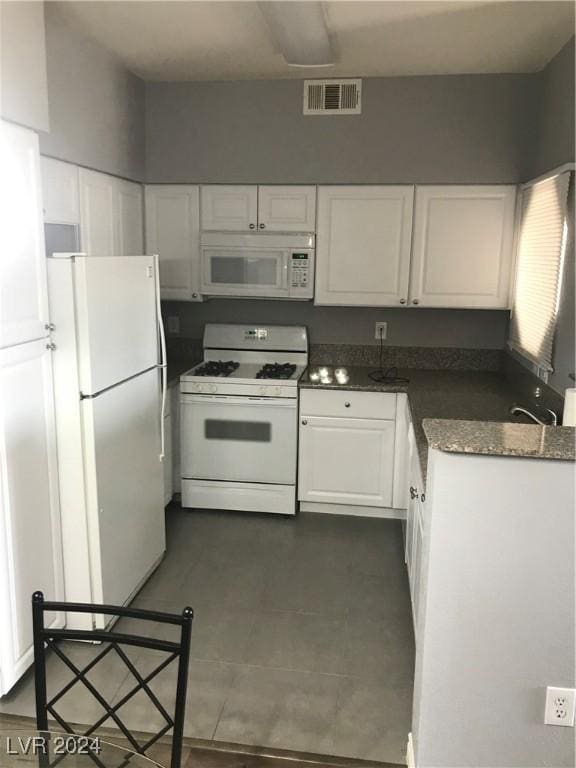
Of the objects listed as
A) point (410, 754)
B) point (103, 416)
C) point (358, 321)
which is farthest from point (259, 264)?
point (410, 754)

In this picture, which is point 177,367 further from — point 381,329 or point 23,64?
point 23,64

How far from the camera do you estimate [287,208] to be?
4.03m

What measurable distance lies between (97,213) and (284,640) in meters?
2.34

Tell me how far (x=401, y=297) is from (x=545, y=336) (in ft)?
3.75

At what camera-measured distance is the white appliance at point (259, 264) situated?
403 cm

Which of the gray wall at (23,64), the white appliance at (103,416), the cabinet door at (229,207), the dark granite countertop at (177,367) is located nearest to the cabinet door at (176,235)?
the cabinet door at (229,207)

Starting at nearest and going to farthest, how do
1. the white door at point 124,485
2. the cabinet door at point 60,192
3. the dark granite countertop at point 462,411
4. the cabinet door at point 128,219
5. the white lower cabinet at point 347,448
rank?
1. the dark granite countertop at point 462,411
2. the white door at point 124,485
3. the cabinet door at point 60,192
4. the cabinet door at point 128,219
5. the white lower cabinet at point 347,448

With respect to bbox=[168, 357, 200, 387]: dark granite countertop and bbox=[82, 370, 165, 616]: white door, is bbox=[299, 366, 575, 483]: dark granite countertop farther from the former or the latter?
bbox=[82, 370, 165, 616]: white door

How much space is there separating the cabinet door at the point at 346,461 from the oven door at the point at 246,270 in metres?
0.88

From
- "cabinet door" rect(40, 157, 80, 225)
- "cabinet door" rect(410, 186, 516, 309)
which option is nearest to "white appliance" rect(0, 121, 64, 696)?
"cabinet door" rect(40, 157, 80, 225)

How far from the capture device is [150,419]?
10.5 ft

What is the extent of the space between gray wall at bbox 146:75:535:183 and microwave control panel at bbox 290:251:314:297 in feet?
1.55

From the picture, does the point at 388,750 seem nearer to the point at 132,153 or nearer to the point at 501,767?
the point at 501,767

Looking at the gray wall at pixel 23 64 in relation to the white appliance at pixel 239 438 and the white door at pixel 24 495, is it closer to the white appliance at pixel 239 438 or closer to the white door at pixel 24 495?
the white door at pixel 24 495
